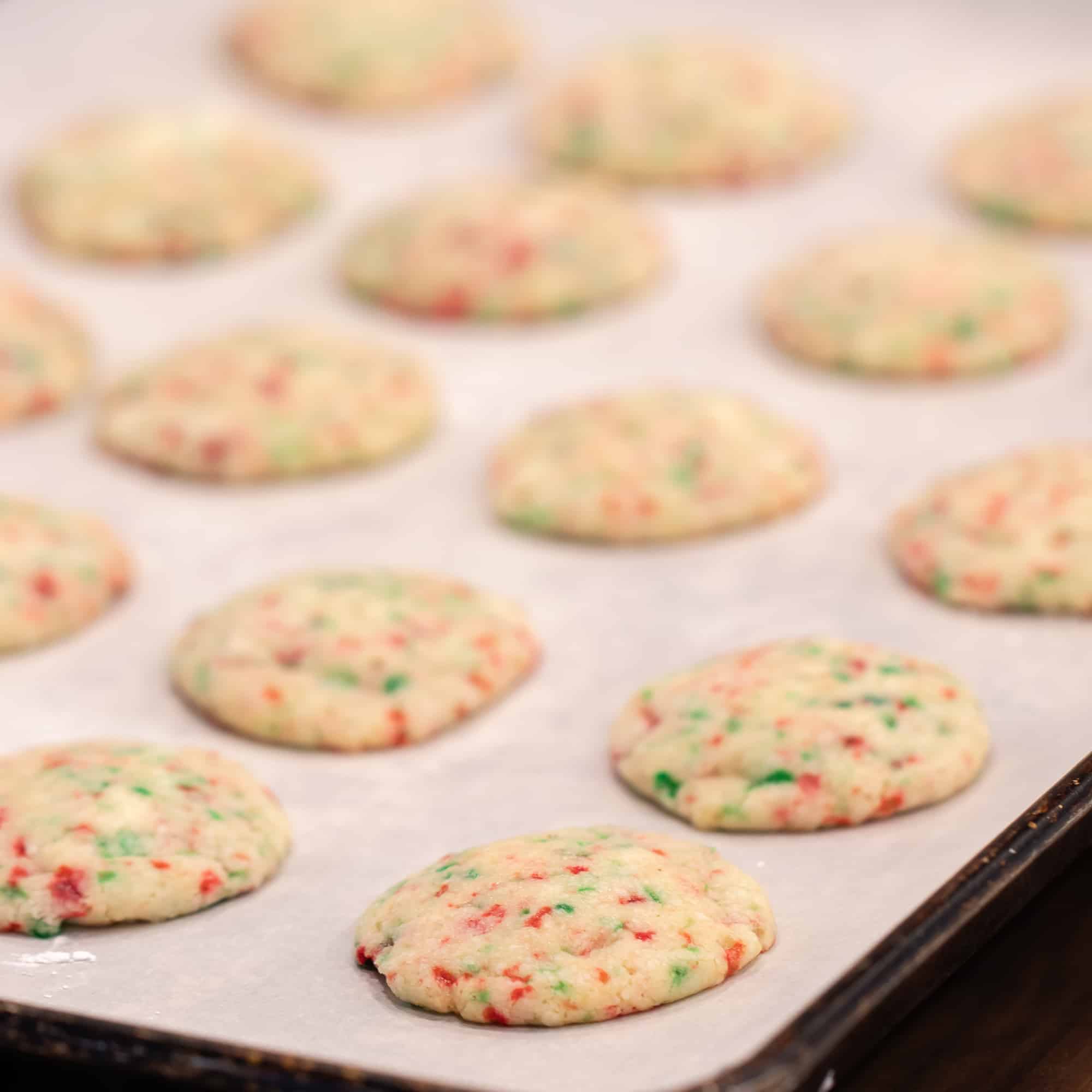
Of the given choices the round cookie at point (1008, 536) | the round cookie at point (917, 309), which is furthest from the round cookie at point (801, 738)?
the round cookie at point (917, 309)

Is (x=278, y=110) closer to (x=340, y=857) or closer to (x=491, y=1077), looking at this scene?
(x=340, y=857)

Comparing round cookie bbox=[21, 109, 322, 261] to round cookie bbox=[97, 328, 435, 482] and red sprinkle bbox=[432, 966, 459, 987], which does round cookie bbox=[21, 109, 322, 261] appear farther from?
red sprinkle bbox=[432, 966, 459, 987]

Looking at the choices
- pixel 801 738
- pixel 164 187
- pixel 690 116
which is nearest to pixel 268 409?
pixel 164 187

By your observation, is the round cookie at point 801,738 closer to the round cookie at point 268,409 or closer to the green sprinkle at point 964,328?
the round cookie at point 268,409

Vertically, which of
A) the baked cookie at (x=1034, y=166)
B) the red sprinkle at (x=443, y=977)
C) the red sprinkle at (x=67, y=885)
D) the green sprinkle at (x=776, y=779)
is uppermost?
the baked cookie at (x=1034, y=166)

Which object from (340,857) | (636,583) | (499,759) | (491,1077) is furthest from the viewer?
(636,583)

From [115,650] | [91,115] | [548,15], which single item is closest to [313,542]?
[115,650]
